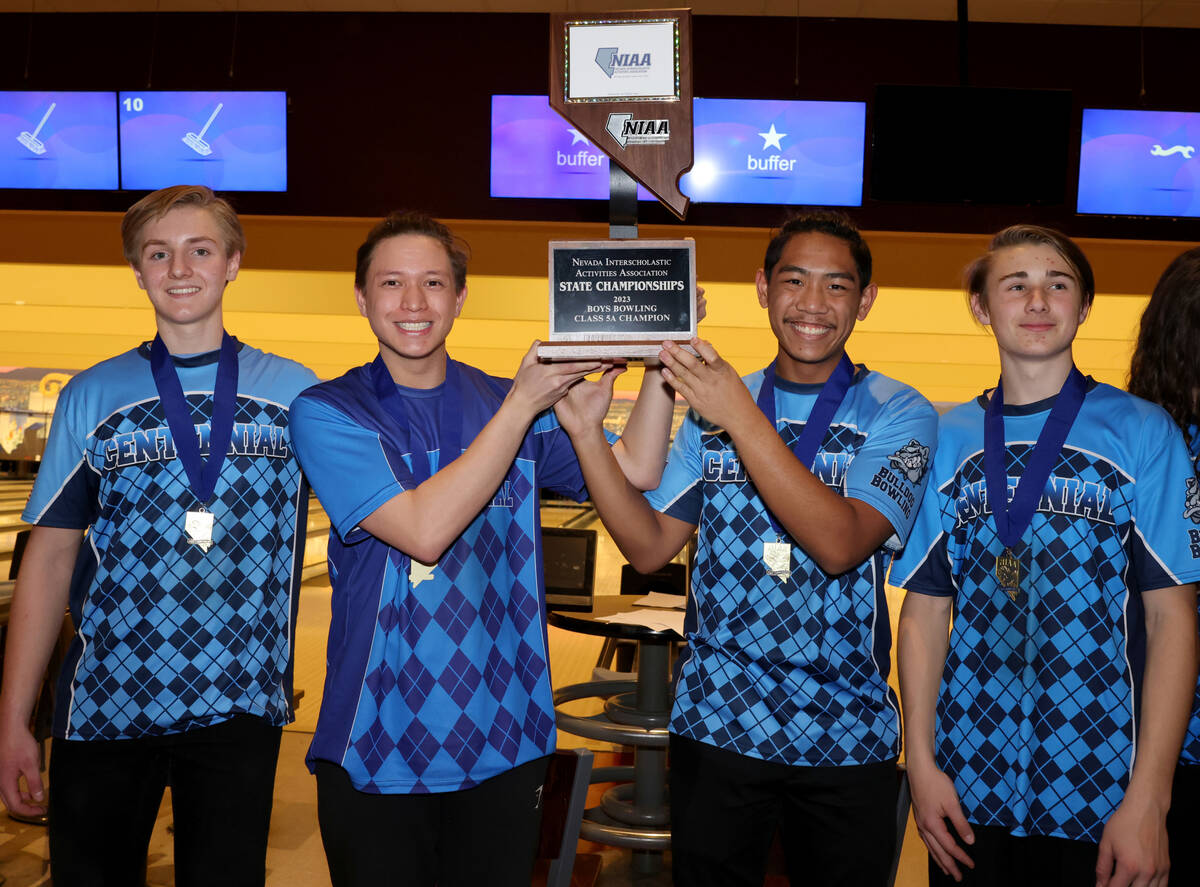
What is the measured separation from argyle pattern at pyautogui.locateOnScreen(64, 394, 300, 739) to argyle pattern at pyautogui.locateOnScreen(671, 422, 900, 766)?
72 centimetres

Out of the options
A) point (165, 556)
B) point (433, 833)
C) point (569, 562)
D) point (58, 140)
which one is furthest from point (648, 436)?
point (58, 140)

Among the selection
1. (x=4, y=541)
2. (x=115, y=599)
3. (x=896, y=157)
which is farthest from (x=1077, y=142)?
(x=4, y=541)

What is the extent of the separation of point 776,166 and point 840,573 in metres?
3.28

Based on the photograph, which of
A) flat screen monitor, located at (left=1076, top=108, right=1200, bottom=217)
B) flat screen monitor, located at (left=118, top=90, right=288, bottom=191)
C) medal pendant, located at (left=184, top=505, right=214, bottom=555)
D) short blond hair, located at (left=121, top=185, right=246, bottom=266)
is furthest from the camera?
flat screen monitor, located at (left=118, top=90, right=288, bottom=191)

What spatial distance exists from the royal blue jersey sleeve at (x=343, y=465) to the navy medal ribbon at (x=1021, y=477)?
913 mm

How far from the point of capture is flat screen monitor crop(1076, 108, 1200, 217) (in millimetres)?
4516

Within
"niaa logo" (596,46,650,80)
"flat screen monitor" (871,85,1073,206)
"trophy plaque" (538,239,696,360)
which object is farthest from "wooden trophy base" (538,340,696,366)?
"flat screen monitor" (871,85,1073,206)

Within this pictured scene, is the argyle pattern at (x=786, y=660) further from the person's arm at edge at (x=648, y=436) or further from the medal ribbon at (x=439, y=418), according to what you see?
the medal ribbon at (x=439, y=418)

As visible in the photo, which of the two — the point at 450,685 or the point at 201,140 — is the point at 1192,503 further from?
the point at 201,140

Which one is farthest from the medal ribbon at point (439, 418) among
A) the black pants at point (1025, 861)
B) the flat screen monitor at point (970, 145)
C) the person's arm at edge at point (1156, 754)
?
the flat screen monitor at point (970, 145)

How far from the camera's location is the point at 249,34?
5.16 metres

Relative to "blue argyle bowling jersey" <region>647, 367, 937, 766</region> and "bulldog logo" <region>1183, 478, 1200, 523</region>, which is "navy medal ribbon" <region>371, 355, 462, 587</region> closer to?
"blue argyle bowling jersey" <region>647, 367, 937, 766</region>

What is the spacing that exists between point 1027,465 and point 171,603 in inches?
54.5

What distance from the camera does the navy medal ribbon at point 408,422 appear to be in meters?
1.63
